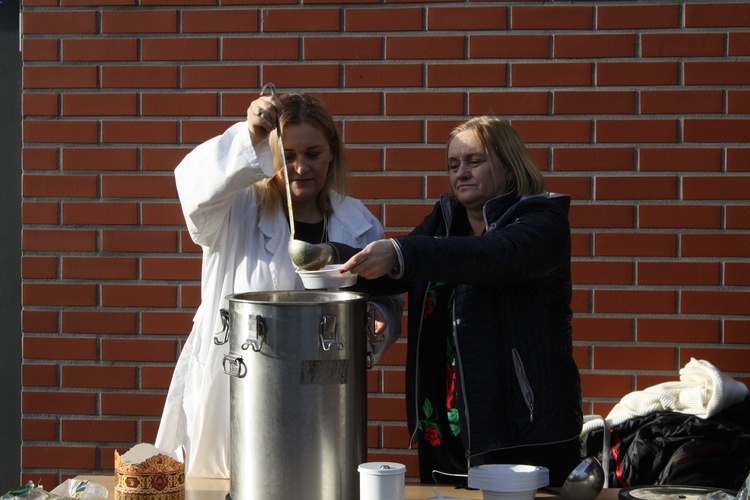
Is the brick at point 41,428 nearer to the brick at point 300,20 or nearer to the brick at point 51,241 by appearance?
the brick at point 51,241

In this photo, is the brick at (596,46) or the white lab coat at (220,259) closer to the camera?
the white lab coat at (220,259)

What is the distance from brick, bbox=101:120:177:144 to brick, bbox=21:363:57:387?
813mm

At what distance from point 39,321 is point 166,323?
1.46 feet

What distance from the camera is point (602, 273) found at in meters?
3.15

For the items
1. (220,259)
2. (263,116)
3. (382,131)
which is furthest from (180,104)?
(263,116)

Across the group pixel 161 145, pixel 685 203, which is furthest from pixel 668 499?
pixel 161 145

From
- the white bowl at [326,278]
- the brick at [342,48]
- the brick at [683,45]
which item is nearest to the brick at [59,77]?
the brick at [342,48]

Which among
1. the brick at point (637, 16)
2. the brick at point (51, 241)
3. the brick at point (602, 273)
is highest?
the brick at point (637, 16)

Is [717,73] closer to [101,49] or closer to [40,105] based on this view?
[101,49]

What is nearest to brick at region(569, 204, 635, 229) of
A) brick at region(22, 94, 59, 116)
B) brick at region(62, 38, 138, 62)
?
brick at region(62, 38, 138, 62)

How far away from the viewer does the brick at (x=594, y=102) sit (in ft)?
10.3

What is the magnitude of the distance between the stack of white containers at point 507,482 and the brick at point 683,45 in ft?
5.69

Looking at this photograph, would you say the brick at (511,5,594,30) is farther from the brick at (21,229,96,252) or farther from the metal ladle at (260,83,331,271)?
the brick at (21,229,96,252)

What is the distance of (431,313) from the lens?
248 centimetres
